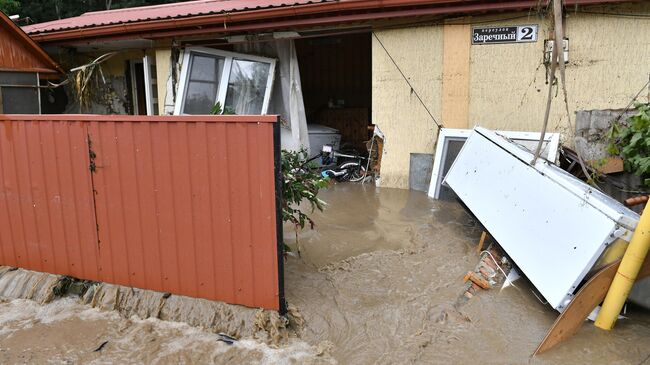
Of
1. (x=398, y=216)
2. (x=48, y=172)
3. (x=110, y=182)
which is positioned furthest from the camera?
(x=398, y=216)

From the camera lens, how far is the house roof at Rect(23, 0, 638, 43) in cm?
629

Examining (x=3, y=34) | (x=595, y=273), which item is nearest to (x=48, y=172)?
(x=595, y=273)

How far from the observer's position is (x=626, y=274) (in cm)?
307

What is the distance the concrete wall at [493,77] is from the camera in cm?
599

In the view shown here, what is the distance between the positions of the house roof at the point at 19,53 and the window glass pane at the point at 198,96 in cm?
281

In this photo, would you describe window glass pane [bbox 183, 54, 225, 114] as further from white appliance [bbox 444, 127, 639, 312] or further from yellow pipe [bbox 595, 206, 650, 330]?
yellow pipe [bbox 595, 206, 650, 330]

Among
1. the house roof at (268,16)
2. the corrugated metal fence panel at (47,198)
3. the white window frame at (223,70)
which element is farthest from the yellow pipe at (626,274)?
the white window frame at (223,70)

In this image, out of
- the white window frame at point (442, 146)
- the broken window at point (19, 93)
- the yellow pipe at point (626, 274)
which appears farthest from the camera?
the broken window at point (19, 93)

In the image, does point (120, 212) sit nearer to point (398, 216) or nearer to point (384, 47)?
point (398, 216)

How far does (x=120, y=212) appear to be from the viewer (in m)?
3.95

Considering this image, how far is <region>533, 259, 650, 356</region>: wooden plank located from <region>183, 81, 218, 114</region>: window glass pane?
652 cm

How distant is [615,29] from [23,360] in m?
6.89

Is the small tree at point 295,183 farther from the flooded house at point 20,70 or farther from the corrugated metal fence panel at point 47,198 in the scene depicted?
the flooded house at point 20,70

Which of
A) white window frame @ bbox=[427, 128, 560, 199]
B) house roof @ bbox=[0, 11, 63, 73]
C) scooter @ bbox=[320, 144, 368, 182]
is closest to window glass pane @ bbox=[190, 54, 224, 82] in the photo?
scooter @ bbox=[320, 144, 368, 182]
